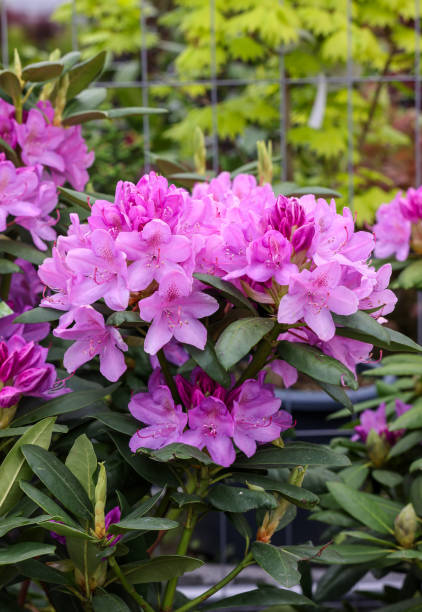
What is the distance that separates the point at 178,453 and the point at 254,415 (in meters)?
0.11

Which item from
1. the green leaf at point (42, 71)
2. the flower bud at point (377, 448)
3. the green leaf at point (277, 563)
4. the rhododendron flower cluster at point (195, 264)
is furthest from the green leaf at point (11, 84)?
the flower bud at point (377, 448)

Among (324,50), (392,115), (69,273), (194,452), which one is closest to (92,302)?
(69,273)

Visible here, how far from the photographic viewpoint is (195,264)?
Result: 2.46ft

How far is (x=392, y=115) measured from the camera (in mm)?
4230

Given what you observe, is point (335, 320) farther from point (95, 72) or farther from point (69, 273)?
point (95, 72)

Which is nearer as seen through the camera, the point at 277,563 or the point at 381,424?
the point at 277,563

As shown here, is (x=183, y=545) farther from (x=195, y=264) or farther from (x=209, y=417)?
(x=195, y=264)

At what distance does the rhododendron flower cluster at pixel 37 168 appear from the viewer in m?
0.90

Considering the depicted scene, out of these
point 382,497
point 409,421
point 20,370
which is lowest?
point 382,497

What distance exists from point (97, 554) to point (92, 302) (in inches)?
10.0

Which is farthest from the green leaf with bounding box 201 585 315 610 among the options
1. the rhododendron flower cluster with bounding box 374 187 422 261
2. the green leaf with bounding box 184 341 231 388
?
the rhododendron flower cluster with bounding box 374 187 422 261

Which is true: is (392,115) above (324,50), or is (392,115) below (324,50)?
below

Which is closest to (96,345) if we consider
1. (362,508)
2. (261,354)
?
(261,354)

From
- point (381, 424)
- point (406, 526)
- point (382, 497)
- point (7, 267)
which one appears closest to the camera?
point (7, 267)
